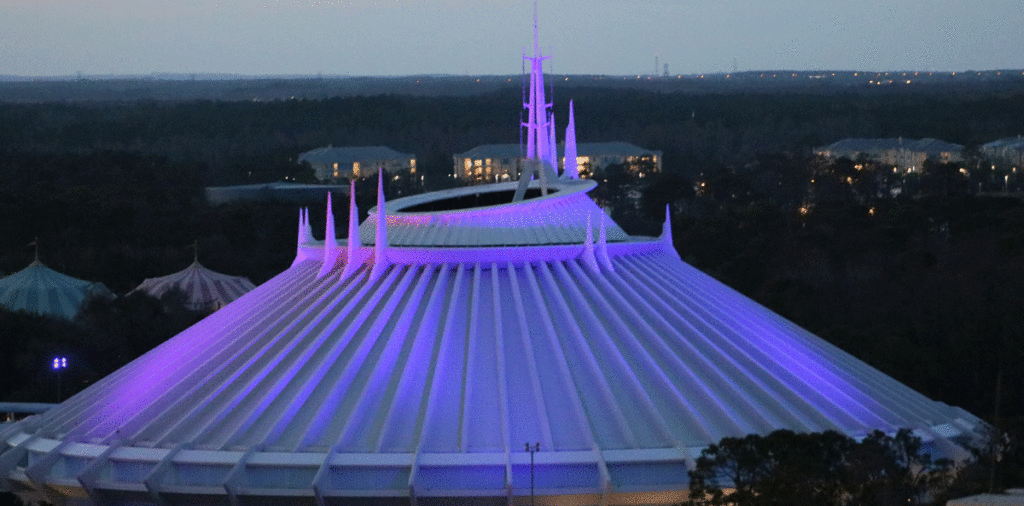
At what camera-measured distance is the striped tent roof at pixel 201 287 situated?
5131 centimetres

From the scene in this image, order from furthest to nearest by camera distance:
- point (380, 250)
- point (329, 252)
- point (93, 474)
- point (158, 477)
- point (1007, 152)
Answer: point (1007, 152), point (329, 252), point (380, 250), point (93, 474), point (158, 477)

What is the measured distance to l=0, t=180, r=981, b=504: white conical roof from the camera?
691 inches

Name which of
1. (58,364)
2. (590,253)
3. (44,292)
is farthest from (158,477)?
(44,292)

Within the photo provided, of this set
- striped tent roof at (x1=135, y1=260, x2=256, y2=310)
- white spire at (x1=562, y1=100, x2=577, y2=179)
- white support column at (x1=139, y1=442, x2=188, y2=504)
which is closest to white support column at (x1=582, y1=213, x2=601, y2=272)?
white support column at (x1=139, y1=442, x2=188, y2=504)

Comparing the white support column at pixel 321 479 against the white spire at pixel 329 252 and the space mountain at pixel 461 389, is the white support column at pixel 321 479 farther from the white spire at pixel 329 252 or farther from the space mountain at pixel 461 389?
the white spire at pixel 329 252

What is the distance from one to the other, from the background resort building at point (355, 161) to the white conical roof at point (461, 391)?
356 ft

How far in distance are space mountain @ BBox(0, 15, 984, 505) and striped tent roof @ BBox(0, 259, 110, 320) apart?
28.0m

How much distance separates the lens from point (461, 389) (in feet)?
62.9

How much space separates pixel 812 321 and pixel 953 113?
415 ft

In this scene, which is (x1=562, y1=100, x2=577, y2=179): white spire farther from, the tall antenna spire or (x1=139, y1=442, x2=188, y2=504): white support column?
(x1=139, y1=442, x2=188, y2=504): white support column

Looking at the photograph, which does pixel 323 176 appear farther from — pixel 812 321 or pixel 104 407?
pixel 104 407

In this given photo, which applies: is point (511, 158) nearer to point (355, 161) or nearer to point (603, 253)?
point (355, 161)

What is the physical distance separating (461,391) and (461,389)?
0.17 ft

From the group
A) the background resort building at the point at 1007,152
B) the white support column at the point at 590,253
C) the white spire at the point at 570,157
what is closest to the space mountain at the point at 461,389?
the white support column at the point at 590,253
